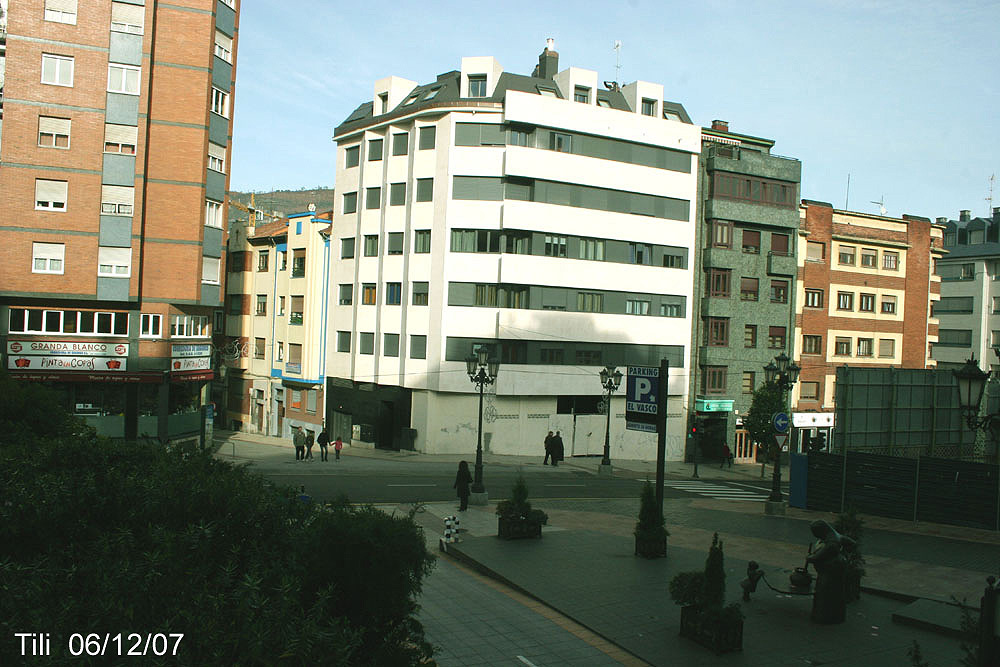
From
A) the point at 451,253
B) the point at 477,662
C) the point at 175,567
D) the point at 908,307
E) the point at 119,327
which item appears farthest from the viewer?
the point at 908,307

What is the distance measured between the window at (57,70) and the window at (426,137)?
16.7m

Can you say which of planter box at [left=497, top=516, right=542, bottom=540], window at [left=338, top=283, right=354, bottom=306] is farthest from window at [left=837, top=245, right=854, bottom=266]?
planter box at [left=497, top=516, right=542, bottom=540]

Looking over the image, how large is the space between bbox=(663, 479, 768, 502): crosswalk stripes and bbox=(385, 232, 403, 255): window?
19031 mm

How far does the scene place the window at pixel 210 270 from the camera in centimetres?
3594

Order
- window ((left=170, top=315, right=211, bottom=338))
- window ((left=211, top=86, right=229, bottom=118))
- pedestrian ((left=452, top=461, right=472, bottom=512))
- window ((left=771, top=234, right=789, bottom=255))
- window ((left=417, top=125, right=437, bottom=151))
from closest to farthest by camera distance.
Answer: pedestrian ((left=452, top=461, right=472, bottom=512)) < window ((left=170, top=315, right=211, bottom=338)) < window ((left=211, top=86, right=229, bottom=118)) < window ((left=417, top=125, right=437, bottom=151)) < window ((left=771, top=234, right=789, bottom=255))

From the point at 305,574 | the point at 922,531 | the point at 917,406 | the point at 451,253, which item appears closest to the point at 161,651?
the point at 305,574

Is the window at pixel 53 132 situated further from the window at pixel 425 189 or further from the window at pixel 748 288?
the window at pixel 748 288

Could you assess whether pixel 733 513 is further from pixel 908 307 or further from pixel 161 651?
pixel 908 307

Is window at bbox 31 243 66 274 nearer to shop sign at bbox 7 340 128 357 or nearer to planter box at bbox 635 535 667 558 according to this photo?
shop sign at bbox 7 340 128 357

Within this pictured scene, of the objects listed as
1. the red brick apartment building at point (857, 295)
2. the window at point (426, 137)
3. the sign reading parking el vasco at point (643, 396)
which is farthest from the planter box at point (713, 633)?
the red brick apartment building at point (857, 295)

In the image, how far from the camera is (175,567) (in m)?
A: 5.74

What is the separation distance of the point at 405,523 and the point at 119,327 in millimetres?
30382

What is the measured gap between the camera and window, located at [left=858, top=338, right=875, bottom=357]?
5178 centimetres

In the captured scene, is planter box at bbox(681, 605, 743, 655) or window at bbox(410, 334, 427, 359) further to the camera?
window at bbox(410, 334, 427, 359)
